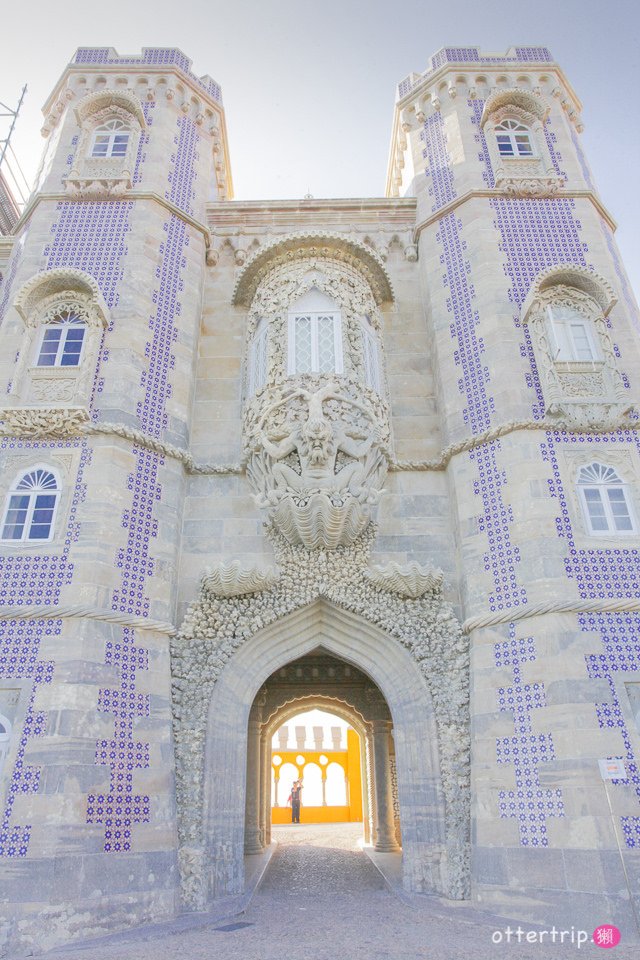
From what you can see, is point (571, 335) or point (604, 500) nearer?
point (604, 500)

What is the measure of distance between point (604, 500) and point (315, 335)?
5.51m

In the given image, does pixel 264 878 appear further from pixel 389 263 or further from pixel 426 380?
pixel 389 263

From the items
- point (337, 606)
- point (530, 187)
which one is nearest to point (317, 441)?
point (337, 606)

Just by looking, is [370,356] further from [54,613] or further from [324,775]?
[324,775]

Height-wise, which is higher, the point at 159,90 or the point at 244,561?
the point at 159,90

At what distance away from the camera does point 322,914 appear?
8.05 m

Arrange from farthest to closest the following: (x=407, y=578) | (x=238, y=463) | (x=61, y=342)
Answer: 1. (x=61, y=342)
2. (x=238, y=463)
3. (x=407, y=578)

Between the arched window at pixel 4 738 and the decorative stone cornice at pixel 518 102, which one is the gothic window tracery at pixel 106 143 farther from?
the arched window at pixel 4 738

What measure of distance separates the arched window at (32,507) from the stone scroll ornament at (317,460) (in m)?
3.08

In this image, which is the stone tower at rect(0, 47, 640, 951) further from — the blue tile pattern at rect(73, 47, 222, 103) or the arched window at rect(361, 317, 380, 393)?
the blue tile pattern at rect(73, 47, 222, 103)

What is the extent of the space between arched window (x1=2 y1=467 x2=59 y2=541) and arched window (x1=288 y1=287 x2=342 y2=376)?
4.26 meters

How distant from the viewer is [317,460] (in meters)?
9.95

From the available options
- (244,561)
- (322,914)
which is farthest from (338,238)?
(322,914)

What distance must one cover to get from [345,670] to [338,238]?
915 cm
